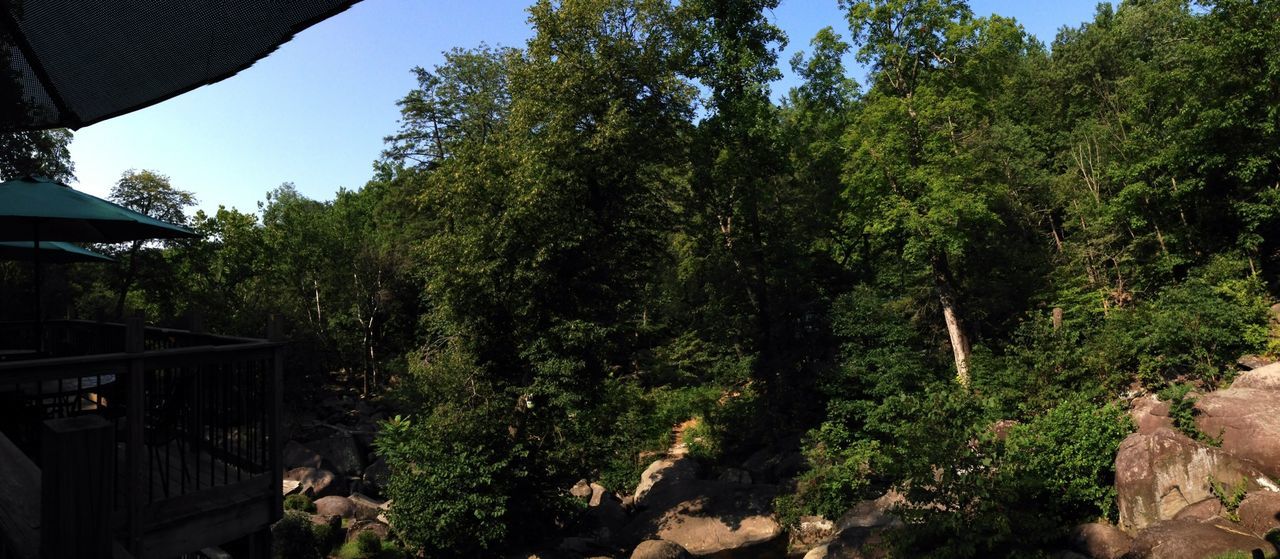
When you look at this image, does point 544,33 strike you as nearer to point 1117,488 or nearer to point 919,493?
point 919,493

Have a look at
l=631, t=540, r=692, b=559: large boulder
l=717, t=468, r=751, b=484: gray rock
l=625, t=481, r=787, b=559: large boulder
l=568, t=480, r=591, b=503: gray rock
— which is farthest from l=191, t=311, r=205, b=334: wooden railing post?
l=717, t=468, r=751, b=484: gray rock

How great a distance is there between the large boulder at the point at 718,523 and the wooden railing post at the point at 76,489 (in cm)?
1625

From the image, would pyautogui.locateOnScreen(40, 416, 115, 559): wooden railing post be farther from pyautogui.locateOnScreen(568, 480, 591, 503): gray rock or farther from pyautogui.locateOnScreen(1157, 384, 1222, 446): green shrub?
pyautogui.locateOnScreen(568, 480, 591, 503): gray rock

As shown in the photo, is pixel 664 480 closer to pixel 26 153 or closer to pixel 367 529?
pixel 367 529

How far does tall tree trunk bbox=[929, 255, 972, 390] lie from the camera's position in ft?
67.8

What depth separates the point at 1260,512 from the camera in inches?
458

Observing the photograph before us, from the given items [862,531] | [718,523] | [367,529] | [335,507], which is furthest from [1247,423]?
[335,507]

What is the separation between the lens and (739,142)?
24344 mm

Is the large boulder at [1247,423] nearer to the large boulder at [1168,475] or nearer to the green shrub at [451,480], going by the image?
the large boulder at [1168,475]

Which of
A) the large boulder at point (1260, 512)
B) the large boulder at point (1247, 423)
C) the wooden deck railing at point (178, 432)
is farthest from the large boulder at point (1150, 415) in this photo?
the wooden deck railing at point (178, 432)

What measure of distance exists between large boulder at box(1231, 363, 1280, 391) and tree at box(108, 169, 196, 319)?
1200 inches

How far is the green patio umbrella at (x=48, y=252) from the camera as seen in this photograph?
9.11 meters

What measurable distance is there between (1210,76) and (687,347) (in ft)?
57.9

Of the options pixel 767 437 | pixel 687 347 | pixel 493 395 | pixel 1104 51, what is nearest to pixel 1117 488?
pixel 767 437
